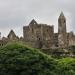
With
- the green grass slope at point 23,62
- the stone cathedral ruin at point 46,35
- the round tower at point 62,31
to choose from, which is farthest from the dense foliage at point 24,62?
the round tower at point 62,31

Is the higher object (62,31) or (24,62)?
(62,31)

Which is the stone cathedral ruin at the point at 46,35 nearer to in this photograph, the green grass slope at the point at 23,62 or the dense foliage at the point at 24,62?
the dense foliage at the point at 24,62

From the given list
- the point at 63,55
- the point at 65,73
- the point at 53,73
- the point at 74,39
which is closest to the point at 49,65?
the point at 53,73

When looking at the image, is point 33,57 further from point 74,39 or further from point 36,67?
point 74,39

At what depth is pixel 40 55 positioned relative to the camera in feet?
144

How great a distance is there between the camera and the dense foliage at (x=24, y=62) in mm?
42156

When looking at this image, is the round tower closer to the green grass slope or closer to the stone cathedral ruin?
the stone cathedral ruin

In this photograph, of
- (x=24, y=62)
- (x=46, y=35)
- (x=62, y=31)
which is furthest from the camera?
(x=46, y=35)

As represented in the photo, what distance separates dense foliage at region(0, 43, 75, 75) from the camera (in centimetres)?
4216

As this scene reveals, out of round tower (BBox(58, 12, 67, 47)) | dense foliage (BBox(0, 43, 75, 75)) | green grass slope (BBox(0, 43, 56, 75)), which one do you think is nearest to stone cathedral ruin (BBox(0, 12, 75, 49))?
round tower (BBox(58, 12, 67, 47))

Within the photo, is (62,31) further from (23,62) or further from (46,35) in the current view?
(23,62)

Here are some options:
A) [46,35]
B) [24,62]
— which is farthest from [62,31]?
[24,62]

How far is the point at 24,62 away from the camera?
42281mm

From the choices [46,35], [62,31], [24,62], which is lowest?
[24,62]
